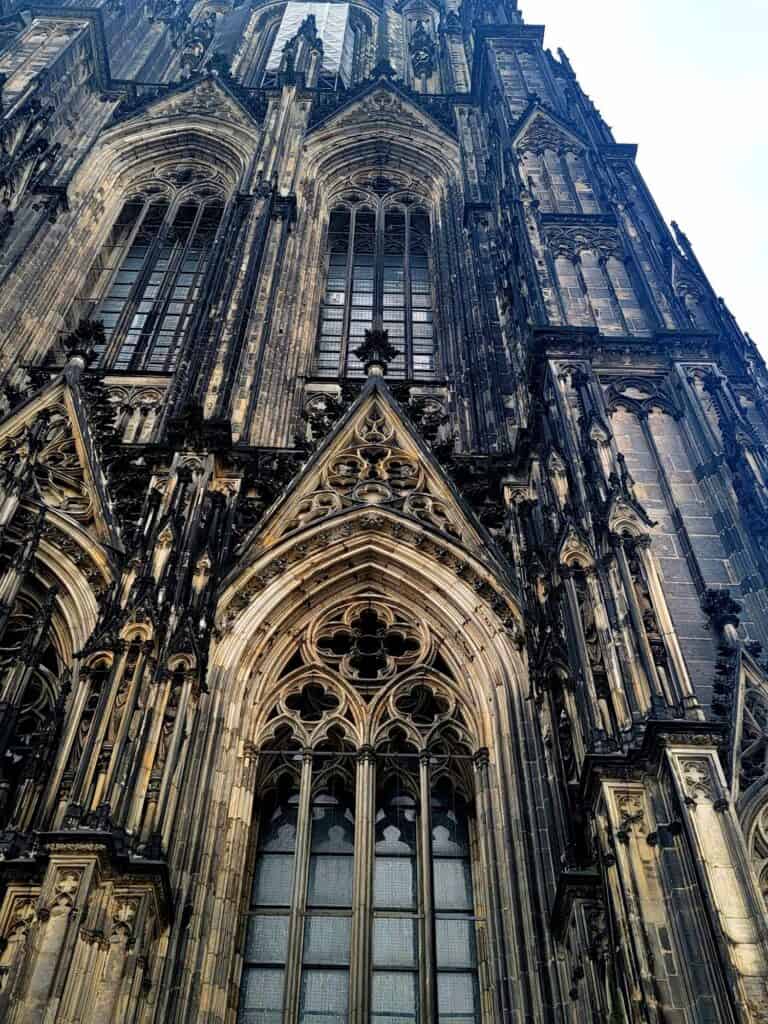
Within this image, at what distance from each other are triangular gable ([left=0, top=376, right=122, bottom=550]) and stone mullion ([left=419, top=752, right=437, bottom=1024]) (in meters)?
4.68

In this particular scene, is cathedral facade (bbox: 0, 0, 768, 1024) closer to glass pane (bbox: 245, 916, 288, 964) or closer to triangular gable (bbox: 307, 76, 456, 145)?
glass pane (bbox: 245, 916, 288, 964)

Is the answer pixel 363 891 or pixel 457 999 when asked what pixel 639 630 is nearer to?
pixel 363 891

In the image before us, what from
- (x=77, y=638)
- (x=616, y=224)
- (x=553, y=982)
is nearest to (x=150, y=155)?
(x=616, y=224)

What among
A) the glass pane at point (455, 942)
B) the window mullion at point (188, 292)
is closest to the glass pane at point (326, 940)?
the glass pane at point (455, 942)

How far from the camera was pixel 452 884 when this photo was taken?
10.6 meters

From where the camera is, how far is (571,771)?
965 cm

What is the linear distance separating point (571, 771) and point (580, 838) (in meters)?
0.69

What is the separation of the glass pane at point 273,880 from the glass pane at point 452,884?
1414 mm

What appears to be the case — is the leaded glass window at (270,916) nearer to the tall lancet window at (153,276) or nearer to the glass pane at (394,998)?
the glass pane at (394,998)

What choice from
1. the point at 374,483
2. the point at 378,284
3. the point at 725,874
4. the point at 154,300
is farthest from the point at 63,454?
the point at 725,874

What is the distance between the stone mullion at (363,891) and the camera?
9.28 meters

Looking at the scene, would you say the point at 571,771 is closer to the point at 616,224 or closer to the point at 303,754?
the point at 303,754

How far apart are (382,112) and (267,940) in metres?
22.6

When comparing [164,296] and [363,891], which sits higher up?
[164,296]
